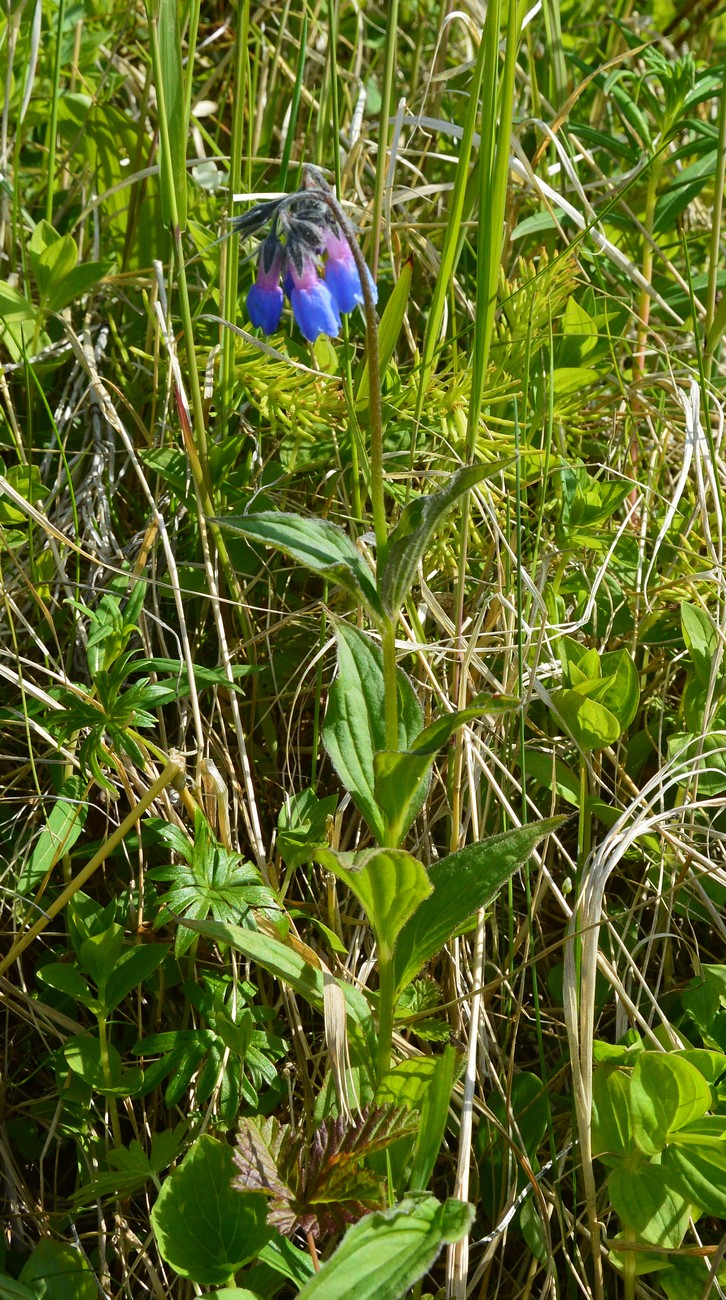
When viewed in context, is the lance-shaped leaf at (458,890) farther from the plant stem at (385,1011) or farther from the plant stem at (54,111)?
the plant stem at (54,111)

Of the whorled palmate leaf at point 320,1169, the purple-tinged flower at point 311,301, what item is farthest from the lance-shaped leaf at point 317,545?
the whorled palmate leaf at point 320,1169

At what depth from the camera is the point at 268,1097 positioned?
4.71 ft

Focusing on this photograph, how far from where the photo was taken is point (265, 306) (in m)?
1.34

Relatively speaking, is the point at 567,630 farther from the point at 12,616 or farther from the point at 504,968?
the point at 12,616

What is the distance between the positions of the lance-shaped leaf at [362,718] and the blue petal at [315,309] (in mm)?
365

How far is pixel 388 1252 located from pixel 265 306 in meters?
1.07

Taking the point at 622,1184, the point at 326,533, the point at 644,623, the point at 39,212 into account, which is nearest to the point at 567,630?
the point at 644,623

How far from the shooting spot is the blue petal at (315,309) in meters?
1.33

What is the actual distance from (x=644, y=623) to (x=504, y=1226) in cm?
92

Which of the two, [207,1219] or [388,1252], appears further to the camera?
[207,1219]

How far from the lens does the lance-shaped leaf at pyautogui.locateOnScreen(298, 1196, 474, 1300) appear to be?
1.07 metres

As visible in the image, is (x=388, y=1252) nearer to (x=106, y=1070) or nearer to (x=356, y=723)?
(x=106, y=1070)

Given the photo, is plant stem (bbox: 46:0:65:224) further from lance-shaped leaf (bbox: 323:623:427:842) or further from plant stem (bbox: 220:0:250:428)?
lance-shaped leaf (bbox: 323:623:427:842)

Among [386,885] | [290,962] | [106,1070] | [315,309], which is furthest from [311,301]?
[106,1070]
